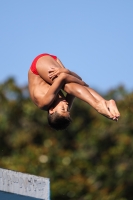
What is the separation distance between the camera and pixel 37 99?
1045 cm

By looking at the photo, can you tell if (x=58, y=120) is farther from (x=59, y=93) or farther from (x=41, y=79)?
(x=41, y=79)

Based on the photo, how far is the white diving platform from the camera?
1082 centimetres

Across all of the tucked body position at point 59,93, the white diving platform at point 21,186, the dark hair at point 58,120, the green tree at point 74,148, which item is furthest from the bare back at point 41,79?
the green tree at point 74,148

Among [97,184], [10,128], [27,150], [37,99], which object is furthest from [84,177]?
[37,99]

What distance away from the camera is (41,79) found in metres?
10.8

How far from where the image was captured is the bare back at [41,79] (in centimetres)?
1052

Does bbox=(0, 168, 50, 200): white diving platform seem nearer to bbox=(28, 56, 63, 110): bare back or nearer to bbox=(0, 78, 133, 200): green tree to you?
bbox=(28, 56, 63, 110): bare back

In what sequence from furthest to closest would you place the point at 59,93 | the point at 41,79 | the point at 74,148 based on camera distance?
the point at 74,148 < the point at 41,79 < the point at 59,93

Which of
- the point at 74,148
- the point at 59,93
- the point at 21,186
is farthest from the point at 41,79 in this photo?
A: the point at 74,148

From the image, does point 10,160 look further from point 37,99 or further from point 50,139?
point 37,99

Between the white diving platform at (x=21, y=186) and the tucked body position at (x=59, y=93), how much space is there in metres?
1.15

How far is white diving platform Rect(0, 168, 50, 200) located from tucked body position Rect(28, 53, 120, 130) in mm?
1152

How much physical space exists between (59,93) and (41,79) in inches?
18.7

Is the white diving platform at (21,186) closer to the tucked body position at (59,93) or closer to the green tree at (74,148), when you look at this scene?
the tucked body position at (59,93)
